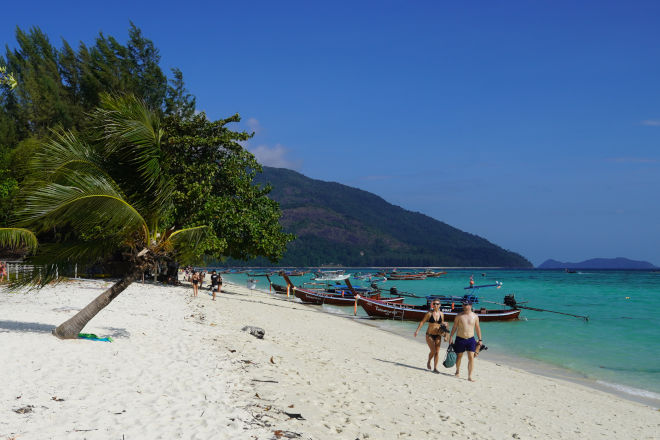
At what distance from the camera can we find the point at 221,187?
29.4 m

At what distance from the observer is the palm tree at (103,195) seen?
8.89m

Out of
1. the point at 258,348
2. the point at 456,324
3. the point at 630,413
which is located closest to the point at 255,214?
the point at 258,348

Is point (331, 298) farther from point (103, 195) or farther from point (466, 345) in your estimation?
point (103, 195)

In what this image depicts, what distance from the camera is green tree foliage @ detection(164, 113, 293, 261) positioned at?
86.1 feet

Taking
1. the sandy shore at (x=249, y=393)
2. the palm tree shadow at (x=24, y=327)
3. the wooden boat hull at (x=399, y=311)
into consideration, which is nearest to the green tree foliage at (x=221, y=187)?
the wooden boat hull at (x=399, y=311)

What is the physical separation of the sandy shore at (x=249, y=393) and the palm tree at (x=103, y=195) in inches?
68.4

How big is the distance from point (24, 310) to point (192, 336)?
591 cm

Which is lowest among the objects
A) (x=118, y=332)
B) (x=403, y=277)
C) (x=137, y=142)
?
(x=403, y=277)

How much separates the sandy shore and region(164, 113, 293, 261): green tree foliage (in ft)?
41.7

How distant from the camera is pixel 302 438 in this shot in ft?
18.6

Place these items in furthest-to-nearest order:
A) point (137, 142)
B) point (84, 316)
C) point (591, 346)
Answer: point (591, 346) → point (84, 316) → point (137, 142)

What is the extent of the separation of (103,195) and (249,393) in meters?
4.62

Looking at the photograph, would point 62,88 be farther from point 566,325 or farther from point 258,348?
point 566,325

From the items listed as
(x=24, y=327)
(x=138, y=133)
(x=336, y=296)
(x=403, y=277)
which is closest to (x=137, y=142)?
(x=138, y=133)
